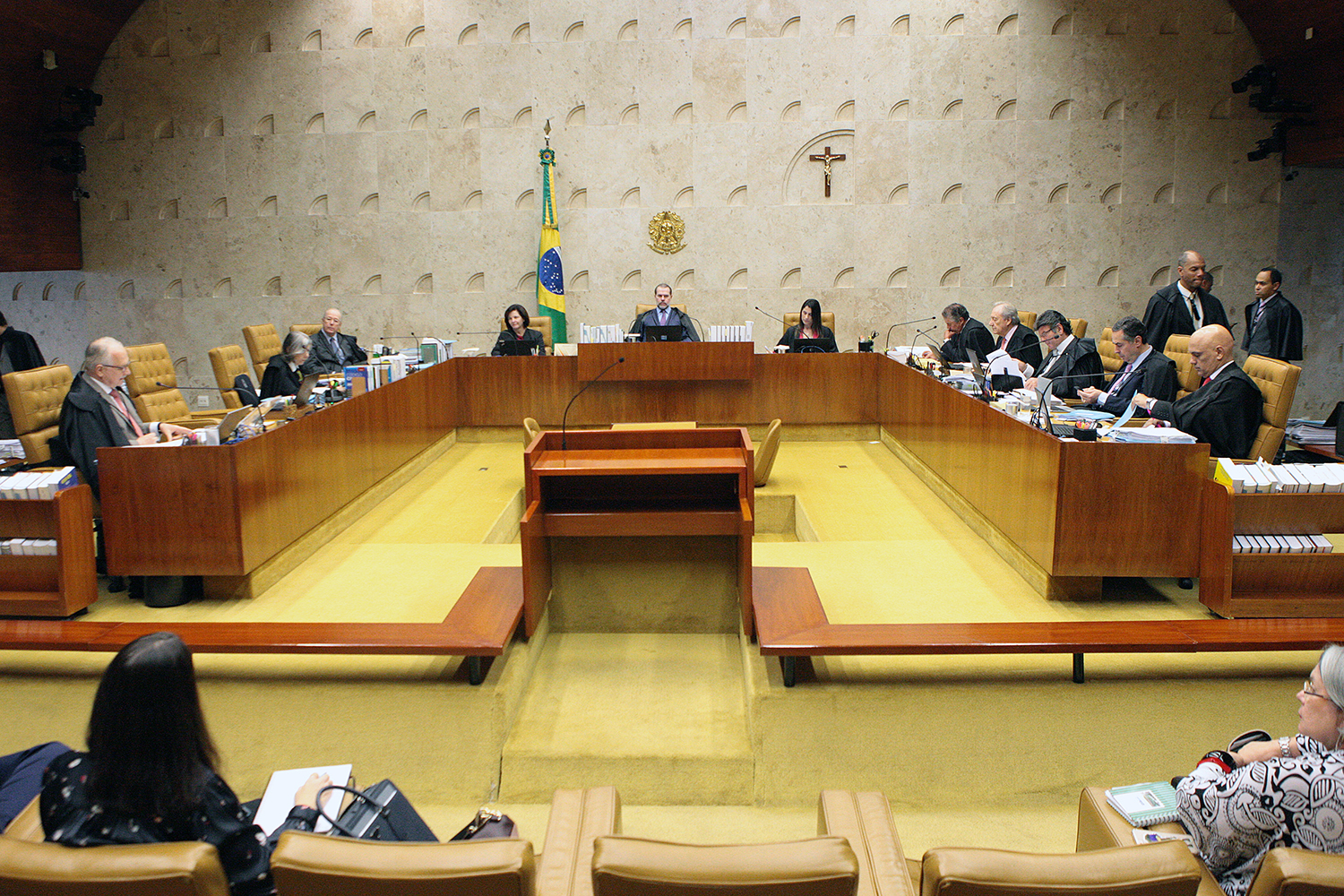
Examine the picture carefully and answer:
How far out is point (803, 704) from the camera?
3.29 meters

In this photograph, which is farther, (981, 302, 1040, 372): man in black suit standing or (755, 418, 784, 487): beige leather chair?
(981, 302, 1040, 372): man in black suit standing

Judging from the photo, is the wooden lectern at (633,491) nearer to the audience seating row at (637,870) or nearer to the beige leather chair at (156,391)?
the audience seating row at (637,870)

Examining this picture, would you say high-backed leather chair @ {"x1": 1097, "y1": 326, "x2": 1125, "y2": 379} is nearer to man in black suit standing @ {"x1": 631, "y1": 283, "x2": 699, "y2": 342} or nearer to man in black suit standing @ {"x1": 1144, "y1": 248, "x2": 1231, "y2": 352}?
man in black suit standing @ {"x1": 1144, "y1": 248, "x2": 1231, "y2": 352}

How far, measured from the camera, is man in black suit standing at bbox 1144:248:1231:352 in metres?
7.20

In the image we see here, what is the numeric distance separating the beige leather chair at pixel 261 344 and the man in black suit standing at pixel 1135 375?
19.7 feet

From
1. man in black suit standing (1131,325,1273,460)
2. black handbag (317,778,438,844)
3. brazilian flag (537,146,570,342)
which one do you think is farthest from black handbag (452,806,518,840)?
brazilian flag (537,146,570,342)

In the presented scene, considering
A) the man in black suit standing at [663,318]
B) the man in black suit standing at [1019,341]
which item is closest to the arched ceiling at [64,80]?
the man in black suit standing at [1019,341]

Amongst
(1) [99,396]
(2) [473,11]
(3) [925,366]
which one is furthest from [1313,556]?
(2) [473,11]

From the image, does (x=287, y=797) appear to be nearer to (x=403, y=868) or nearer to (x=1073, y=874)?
(x=403, y=868)

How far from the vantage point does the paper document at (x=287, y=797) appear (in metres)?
2.29

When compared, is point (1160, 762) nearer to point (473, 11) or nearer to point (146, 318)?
point (473, 11)

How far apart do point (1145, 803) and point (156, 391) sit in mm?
6420

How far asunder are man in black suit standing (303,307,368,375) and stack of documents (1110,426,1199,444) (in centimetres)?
578

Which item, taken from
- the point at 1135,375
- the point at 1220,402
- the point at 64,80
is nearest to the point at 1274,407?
the point at 1220,402
